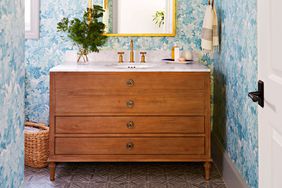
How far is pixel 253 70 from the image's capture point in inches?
89.9

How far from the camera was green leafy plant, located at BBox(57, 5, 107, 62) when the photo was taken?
343cm

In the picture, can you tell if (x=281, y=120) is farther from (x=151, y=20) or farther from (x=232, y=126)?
(x=151, y=20)

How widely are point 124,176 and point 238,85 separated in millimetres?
1129

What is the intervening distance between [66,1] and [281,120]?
2789mm

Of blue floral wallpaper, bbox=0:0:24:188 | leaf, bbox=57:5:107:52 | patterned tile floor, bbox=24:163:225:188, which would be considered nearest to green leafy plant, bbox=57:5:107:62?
leaf, bbox=57:5:107:52

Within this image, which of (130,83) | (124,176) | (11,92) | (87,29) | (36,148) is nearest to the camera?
(11,92)

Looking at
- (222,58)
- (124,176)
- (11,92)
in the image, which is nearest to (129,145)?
(124,176)

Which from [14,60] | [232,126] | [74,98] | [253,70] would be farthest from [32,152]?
[14,60]

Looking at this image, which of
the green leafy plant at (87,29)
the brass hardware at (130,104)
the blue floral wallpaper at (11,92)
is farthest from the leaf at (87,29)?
the blue floral wallpaper at (11,92)

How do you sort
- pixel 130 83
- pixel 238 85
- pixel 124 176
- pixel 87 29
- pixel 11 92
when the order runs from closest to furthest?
pixel 11 92
pixel 238 85
pixel 130 83
pixel 124 176
pixel 87 29

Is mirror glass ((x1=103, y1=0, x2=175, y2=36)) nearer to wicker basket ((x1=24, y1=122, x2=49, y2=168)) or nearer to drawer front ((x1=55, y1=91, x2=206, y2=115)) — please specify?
drawer front ((x1=55, y1=91, x2=206, y2=115))

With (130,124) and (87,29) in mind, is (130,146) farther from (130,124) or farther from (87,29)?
(87,29)

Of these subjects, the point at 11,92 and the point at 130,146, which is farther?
the point at 130,146

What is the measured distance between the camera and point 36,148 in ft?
10.8
